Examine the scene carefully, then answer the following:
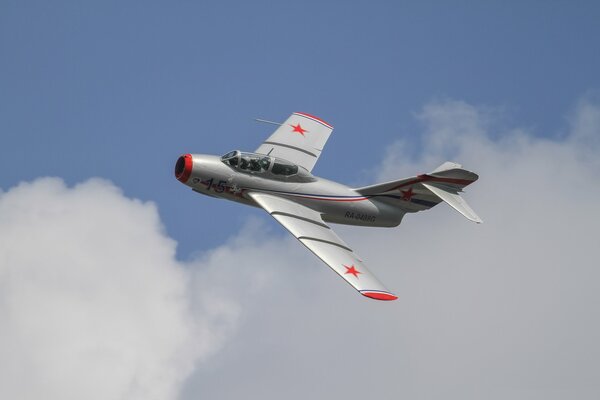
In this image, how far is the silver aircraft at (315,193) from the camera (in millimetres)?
34781

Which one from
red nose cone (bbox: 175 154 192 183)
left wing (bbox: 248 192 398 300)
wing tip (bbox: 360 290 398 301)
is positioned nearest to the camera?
wing tip (bbox: 360 290 398 301)

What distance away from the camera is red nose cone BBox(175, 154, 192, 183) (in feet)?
117

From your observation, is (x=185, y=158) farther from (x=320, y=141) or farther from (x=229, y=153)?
(x=320, y=141)

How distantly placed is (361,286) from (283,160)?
257 inches

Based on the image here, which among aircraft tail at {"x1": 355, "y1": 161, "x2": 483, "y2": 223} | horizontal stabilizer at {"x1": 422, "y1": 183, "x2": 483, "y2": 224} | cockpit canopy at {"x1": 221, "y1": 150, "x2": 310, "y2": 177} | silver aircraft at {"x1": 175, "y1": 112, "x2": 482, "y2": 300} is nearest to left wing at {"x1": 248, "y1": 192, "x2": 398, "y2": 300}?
silver aircraft at {"x1": 175, "y1": 112, "x2": 482, "y2": 300}

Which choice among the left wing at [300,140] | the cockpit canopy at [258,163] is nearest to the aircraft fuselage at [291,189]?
the cockpit canopy at [258,163]

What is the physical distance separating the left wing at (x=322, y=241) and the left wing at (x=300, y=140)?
2.77 m

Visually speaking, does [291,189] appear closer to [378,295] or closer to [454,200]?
[454,200]

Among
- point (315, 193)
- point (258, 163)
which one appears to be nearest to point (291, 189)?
point (315, 193)

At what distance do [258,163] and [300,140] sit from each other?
16.3 ft

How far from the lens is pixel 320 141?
41.1 metres

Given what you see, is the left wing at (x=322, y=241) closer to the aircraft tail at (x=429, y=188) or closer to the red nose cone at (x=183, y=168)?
the red nose cone at (x=183, y=168)

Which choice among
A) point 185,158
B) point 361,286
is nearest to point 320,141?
point 185,158

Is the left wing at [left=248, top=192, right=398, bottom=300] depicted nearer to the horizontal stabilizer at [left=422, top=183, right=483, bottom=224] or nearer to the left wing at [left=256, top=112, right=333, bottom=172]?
the left wing at [left=256, top=112, right=333, bottom=172]
